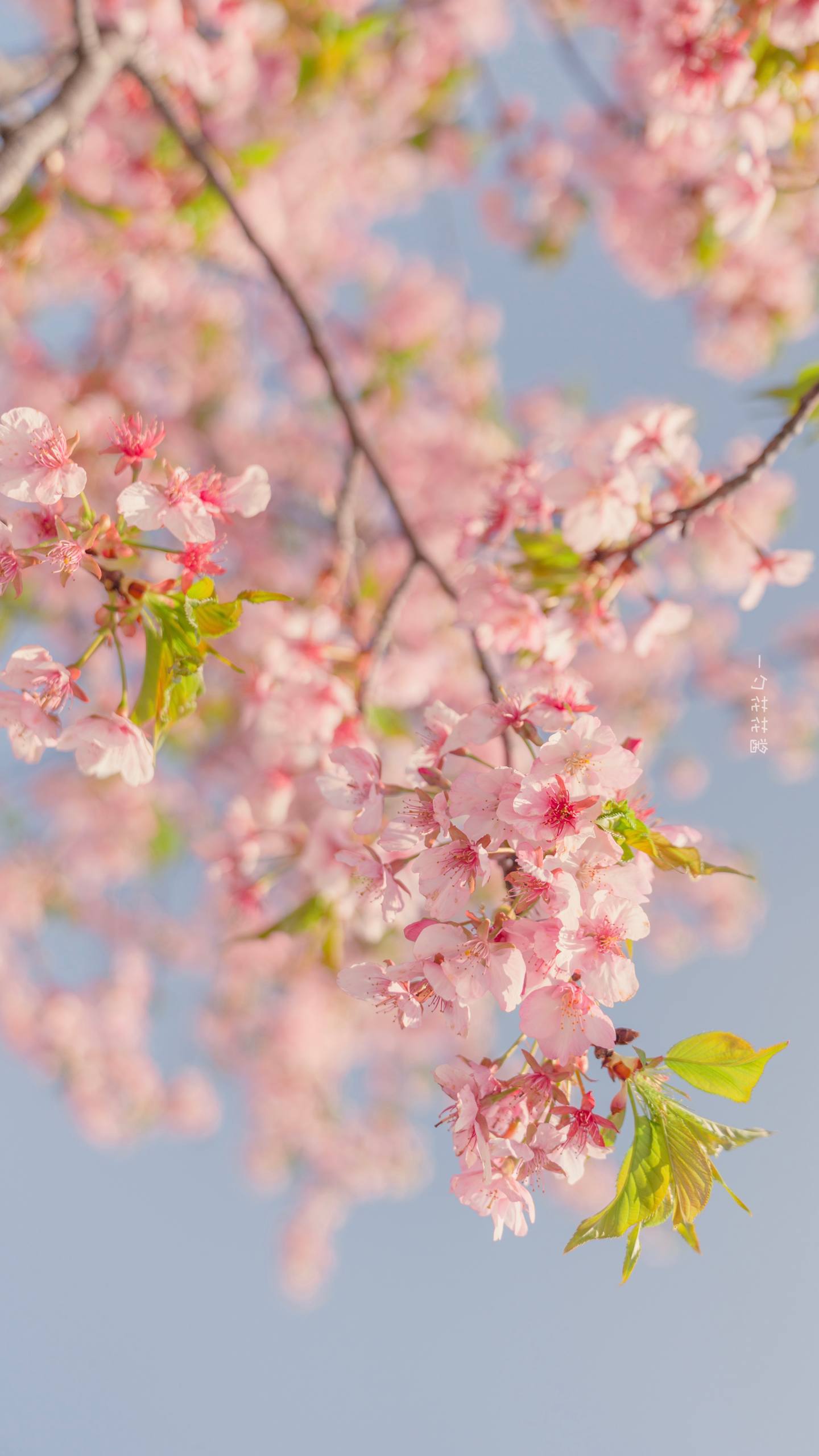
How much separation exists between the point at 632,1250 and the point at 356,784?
681mm

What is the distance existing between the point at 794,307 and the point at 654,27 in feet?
8.02

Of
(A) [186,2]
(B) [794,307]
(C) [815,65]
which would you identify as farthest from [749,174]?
(B) [794,307]

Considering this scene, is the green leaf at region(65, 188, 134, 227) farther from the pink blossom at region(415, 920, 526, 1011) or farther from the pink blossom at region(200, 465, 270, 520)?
the pink blossom at region(415, 920, 526, 1011)

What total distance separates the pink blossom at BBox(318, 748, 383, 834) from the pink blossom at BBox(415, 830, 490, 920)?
0.20m

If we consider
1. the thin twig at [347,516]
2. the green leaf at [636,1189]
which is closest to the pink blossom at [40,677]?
the green leaf at [636,1189]

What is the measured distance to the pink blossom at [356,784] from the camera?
4.33 ft

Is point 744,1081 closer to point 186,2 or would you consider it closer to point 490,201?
point 186,2

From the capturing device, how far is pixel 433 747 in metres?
1.28

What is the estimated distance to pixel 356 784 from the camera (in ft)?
4.43

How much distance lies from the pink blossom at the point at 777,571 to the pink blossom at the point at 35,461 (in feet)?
4.47

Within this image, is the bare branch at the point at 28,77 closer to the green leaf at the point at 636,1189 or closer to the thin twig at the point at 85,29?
the thin twig at the point at 85,29

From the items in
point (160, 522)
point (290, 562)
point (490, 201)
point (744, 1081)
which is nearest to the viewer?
point (744, 1081)

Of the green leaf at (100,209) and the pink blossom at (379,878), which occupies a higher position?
the green leaf at (100,209)

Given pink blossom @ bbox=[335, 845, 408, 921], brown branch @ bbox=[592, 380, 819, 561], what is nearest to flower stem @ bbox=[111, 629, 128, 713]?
pink blossom @ bbox=[335, 845, 408, 921]
